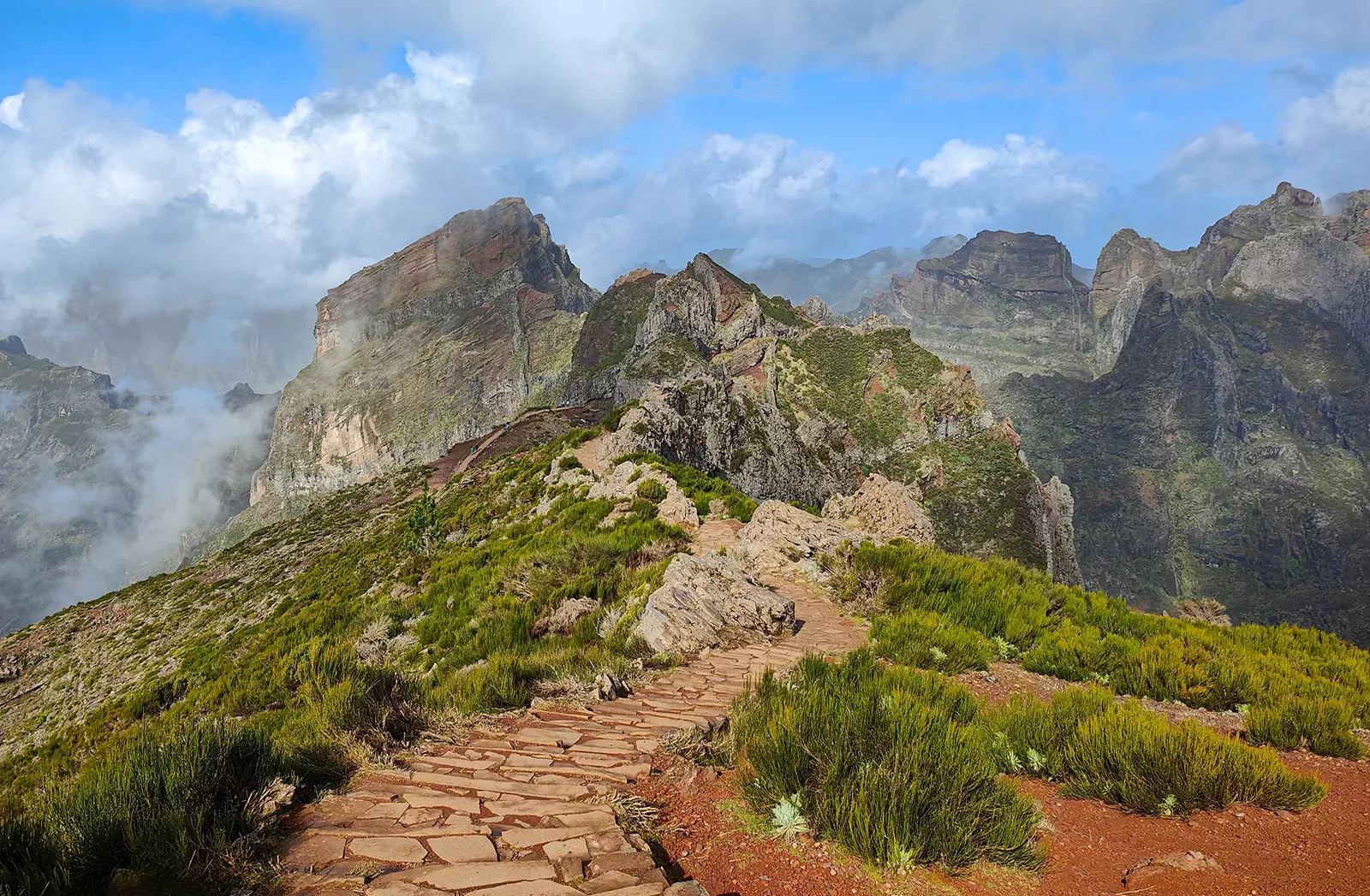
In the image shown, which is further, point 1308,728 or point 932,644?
point 932,644

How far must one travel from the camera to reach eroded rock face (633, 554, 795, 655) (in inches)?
360

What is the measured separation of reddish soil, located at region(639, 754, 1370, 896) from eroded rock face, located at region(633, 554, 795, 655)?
14.5 feet

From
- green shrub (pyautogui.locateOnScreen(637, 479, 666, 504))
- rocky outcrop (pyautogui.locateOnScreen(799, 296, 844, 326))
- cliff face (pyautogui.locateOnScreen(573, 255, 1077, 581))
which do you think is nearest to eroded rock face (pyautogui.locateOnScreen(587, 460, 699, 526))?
green shrub (pyautogui.locateOnScreen(637, 479, 666, 504))

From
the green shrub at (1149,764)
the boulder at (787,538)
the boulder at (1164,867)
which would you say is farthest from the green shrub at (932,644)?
the boulder at (1164,867)

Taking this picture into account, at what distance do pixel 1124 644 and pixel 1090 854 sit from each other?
6.07 metres

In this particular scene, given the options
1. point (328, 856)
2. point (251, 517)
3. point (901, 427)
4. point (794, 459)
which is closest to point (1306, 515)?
point (901, 427)

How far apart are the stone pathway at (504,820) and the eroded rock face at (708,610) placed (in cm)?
276

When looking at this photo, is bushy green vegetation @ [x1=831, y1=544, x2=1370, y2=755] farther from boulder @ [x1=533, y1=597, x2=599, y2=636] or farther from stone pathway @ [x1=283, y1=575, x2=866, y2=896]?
boulder @ [x1=533, y1=597, x2=599, y2=636]

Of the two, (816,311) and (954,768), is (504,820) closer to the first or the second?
(954,768)

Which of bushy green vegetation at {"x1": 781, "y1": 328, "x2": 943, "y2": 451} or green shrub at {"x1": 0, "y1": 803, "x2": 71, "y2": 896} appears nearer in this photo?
green shrub at {"x1": 0, "y1": 803, "x2": 71, "y2": 896}

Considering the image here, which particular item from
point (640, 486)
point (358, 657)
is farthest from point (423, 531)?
point (358, 657)

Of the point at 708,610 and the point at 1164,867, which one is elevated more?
the point at 708,610

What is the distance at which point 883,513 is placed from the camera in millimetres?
20625

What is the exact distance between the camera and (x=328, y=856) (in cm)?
334
